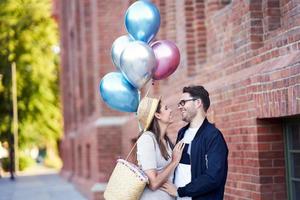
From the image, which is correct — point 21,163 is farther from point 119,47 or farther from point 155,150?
point 155,150

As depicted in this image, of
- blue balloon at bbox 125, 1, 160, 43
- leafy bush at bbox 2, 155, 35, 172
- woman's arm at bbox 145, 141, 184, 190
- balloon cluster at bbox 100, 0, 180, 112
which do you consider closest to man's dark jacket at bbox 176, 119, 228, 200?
woman's arm at bbox 145, 141, 184, 190

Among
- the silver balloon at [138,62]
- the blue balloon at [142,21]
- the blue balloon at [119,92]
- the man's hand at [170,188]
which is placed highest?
the blue balloon at [142,21]

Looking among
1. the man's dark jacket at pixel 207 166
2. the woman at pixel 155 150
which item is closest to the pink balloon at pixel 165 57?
the woman at pixel 155 150

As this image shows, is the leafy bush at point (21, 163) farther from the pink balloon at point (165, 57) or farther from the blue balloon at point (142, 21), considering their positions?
the pink balloon at point (165, 57)

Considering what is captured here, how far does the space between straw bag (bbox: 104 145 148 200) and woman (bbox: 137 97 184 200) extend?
0.21 ft

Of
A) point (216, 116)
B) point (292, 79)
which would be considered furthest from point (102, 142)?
point (292, 79)

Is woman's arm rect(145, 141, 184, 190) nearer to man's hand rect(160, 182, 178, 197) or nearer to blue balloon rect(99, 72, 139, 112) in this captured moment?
man's hand rect(160, 182, 178, 197)

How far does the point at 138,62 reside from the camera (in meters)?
4.93

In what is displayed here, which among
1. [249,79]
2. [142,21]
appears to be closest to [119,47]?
[142,21]

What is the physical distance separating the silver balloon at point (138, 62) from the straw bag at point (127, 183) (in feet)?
3.77

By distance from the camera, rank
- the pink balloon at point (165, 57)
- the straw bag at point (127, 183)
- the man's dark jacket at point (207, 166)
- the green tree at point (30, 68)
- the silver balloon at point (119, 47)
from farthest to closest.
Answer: the green tree at point (30, 68), the silver balloon at point (119, 47), the pink balloon at point (165, 57), the straw bag at point (127, 183), the man's dark jacket at point (207, 166)

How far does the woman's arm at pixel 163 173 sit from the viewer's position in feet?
13.0

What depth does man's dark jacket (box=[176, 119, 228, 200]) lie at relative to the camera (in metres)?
3.77

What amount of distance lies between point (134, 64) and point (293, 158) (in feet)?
5.21
